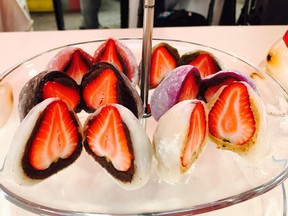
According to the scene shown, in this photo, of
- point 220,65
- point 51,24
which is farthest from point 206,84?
point 51,24

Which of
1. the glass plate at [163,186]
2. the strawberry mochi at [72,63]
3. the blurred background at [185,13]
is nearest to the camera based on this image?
the glass plate at [163,186]

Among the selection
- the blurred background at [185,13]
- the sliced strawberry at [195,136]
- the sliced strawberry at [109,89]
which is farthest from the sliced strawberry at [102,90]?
the blurred background at [185,13]

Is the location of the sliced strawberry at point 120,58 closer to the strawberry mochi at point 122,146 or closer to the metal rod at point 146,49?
the metal rod at point 146,49

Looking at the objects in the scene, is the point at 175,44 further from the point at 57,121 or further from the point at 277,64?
the point at 57,121

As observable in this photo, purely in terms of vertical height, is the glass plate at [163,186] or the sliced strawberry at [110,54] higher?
the sliced strawberry at [110,54]

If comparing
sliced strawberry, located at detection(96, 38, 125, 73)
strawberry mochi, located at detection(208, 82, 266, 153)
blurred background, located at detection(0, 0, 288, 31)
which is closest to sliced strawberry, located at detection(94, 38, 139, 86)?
sliced strawberry, located at detection(96, 38, 125, 73)

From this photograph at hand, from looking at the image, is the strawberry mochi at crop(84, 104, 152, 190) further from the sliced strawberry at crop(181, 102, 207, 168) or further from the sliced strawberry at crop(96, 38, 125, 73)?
the sliced strawberry at crop(96, 38, 125, 73)

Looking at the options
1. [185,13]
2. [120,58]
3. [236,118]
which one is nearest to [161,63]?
[120,58]
